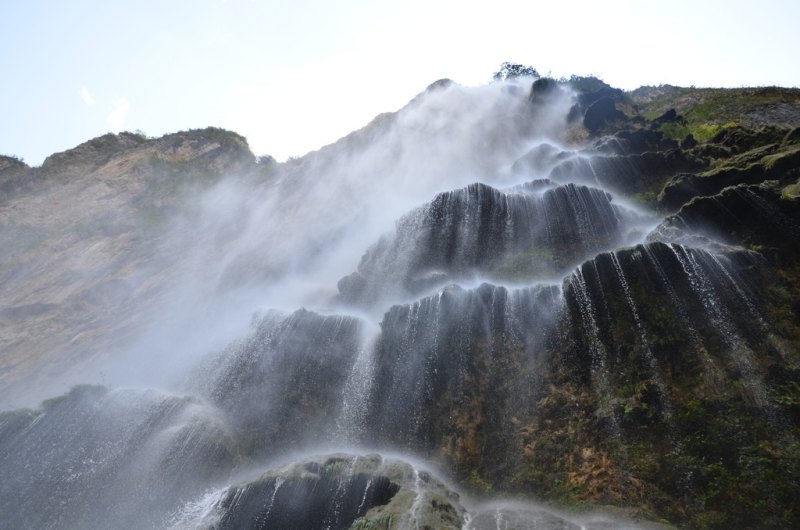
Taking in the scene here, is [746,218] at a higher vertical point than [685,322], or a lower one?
higher

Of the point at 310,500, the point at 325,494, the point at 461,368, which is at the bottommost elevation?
the point at 310,500

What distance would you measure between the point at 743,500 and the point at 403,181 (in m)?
30.1

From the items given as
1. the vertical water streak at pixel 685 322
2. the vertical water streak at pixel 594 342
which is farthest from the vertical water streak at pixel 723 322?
the vertical water streak at pixel 594 342

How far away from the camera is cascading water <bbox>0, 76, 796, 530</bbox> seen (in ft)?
36.8

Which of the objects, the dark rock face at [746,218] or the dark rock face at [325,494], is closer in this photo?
the dark rock face at [325,494]

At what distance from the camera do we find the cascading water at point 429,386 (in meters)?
11.2

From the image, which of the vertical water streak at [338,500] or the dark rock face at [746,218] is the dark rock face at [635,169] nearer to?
the dark rock face at [746,218]

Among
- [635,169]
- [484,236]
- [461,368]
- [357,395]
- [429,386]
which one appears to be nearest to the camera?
[461,368]

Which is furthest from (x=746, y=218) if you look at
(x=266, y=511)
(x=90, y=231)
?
(x=90, y=231)

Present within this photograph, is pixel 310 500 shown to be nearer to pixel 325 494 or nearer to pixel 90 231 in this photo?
pixel 325 494

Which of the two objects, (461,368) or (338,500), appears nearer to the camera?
(338,500)

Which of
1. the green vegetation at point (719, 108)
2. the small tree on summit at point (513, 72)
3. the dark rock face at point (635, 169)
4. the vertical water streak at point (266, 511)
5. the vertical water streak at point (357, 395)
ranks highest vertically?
the small tree on summit at point (513, 72)

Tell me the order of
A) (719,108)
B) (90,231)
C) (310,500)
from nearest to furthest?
(310,500), (719,108), (90,231)

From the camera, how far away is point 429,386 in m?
14.8
